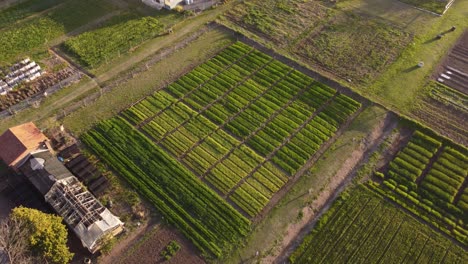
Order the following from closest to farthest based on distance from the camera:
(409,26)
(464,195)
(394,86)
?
1. (464,195)
2. (394,86)
3. (409,26)

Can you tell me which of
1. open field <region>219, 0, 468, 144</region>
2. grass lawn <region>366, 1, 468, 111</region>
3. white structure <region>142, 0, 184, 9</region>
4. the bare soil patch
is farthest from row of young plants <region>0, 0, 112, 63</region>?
grass lawn <region>366, 1, 468, 111</region>

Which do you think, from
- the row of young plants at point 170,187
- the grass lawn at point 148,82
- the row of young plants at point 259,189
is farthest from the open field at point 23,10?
the row of young plants at point 259,189

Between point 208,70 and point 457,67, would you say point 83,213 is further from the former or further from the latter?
point 457,67

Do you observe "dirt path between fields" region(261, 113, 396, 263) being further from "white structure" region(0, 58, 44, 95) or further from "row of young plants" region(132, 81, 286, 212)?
"white structure" region(0, 58, 44, 95)

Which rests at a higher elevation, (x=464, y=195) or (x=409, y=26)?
(x=409, y=26)

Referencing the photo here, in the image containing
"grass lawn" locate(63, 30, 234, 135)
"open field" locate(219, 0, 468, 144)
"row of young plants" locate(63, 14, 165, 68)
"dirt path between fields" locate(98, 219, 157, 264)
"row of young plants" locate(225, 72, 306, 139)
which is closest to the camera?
"dirt path between fields" locate(98, 219, 157, 264)

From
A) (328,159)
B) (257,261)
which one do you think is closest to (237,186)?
(257,261)

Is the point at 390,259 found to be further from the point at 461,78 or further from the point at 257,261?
the point at 461,78
